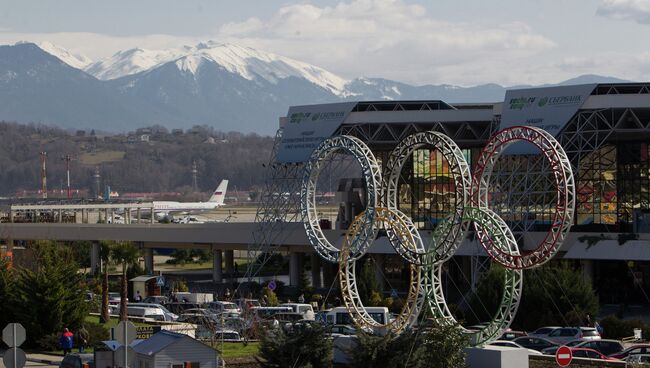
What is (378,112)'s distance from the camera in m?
72.8

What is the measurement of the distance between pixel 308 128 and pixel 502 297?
3263cm

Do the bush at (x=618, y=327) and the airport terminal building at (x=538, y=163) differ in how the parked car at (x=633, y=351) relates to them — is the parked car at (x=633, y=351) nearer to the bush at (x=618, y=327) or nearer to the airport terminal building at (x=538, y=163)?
the bush at (x=618, y=327)

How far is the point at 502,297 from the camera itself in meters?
43.7

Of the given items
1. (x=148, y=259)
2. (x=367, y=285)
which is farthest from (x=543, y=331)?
(x=148, y=259)

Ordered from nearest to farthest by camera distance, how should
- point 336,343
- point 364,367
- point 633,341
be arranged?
point 364,367 → point 336,343 → point 633,341

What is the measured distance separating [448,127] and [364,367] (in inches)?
1463

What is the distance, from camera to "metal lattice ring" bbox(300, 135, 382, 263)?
54.2 m

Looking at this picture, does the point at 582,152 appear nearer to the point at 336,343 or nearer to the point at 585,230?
the point at 585,230

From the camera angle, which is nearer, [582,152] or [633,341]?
[633,341]

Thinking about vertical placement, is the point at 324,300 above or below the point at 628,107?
below

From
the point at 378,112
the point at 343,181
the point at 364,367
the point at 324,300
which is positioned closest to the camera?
the point at 364,367

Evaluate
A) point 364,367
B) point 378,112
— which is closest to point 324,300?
point 378,112

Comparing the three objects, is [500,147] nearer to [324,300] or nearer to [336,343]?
[336,343]

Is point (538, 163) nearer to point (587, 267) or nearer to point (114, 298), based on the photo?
point (587, 267)
